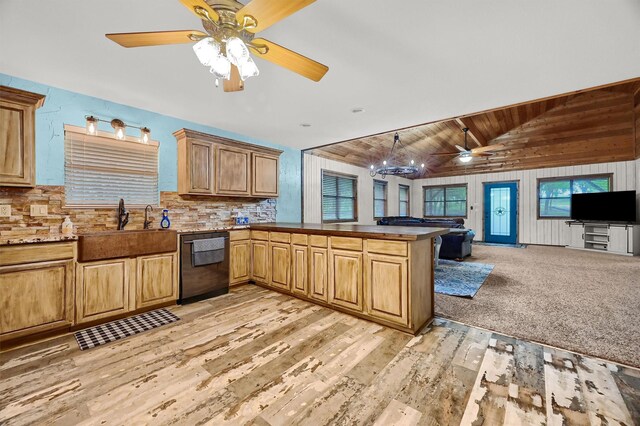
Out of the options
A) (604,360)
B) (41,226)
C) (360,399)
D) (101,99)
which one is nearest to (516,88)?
(604,360)

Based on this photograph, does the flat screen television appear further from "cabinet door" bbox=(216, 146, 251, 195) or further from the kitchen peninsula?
"cabinet door" bbox=(216, 146, 251, 195)

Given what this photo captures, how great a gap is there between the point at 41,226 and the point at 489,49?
15.4ft

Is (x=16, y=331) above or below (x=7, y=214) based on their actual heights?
below

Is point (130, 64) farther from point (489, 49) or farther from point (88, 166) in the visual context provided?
point (489, 49)

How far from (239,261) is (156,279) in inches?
43.8

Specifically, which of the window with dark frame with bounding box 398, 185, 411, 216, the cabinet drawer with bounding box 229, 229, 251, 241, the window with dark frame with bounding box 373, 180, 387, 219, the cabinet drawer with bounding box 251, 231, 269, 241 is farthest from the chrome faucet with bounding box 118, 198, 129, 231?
the window with dark frame with bounding box 398, 185, 411, 216

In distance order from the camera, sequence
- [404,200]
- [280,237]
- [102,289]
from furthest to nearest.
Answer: [404,200] < [280,237] < [102,289]

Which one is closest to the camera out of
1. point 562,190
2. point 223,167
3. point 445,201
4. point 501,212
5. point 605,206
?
→ point 223,167

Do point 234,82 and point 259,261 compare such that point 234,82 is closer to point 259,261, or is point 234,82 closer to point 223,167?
point 223,167

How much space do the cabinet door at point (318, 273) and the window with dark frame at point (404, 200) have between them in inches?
298

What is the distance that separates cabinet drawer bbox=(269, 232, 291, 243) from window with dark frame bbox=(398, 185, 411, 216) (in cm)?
736

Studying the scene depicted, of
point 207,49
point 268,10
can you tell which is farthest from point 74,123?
point 268,10

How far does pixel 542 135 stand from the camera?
7367 millimetres

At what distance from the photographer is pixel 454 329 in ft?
8.62
